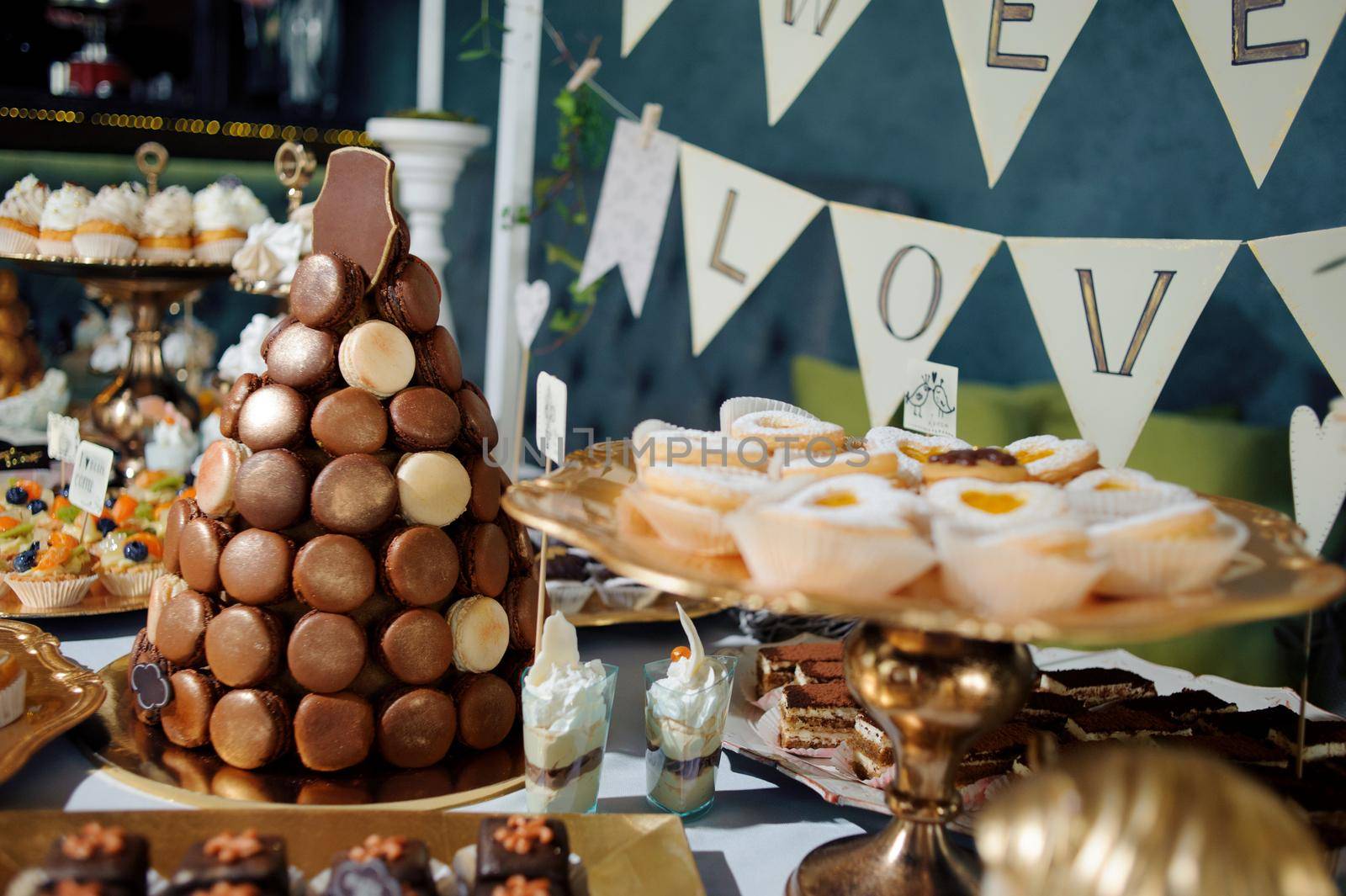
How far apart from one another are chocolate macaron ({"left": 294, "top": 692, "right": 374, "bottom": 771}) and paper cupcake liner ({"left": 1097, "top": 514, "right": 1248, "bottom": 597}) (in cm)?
83

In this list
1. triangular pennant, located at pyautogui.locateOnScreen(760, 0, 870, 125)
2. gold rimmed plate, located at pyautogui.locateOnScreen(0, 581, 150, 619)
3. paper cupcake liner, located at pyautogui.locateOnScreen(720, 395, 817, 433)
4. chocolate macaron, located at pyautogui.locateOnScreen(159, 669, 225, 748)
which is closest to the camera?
chocolate macaron, located at pyautogui.locateOnScreen(159, 669, 225, 748)

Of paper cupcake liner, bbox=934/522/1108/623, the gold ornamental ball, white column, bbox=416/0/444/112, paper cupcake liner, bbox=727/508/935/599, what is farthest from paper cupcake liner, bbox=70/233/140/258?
the gold ornamental ball

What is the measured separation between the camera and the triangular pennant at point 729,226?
234 cm

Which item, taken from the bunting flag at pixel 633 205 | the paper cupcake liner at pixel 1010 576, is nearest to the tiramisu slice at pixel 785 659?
the paper cupcake liner at pixel 1010 576

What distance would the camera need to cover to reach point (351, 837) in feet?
3.61

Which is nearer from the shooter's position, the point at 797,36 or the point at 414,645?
the point at 414,645

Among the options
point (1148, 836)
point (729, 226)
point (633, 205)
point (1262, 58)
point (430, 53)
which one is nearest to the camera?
point (1148, 836)

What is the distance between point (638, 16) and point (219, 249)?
4.06ft

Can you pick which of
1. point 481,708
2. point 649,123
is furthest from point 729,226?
point 481,708

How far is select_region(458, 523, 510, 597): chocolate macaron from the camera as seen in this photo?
1.38 m

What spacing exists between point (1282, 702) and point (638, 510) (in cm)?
105

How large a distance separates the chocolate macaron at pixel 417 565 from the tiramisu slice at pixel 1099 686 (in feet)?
2.62

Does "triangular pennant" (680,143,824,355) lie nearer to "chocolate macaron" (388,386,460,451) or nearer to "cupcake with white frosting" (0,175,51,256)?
"chocolate macaron" (388,386,460,451)

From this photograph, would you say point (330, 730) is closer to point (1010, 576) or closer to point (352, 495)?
point (352, 495)
